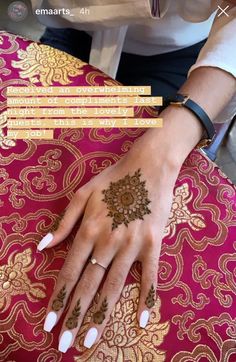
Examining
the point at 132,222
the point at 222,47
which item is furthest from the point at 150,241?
the point at 222,47

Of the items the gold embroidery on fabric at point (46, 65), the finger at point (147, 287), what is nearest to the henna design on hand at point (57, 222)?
the finger at point (147, 287)

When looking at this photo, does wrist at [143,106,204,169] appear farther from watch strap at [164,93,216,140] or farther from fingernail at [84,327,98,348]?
fingernail at [84,327,98,348]

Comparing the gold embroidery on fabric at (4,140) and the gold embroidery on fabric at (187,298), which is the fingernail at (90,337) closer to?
the gold embroidery on fabric at (187,298)

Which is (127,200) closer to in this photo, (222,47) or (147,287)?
(147,287)

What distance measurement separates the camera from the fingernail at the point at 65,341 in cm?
46

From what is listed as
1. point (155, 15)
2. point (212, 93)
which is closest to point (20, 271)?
point (212, 93)

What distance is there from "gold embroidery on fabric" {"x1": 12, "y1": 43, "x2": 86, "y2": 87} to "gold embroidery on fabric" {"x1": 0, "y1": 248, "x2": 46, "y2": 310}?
0.26 metres

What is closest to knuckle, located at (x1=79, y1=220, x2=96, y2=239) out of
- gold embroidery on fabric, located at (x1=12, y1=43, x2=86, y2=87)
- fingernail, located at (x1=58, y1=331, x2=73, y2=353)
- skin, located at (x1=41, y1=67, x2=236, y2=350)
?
skin, located at (x1=41, y1=67, x2=236, y2=350)

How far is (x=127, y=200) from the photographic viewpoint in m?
0.52

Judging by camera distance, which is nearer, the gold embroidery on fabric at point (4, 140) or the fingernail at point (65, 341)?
the fingernail at point (65, 341)

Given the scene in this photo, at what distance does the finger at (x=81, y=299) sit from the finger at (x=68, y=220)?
0.04 meters

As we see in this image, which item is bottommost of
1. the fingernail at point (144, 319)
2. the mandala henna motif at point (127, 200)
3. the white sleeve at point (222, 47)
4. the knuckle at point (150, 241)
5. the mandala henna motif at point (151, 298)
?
the fingernail at point (144, 319)

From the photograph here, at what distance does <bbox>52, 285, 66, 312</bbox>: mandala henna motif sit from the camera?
1.55 ft

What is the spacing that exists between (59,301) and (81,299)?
0.02 meters
